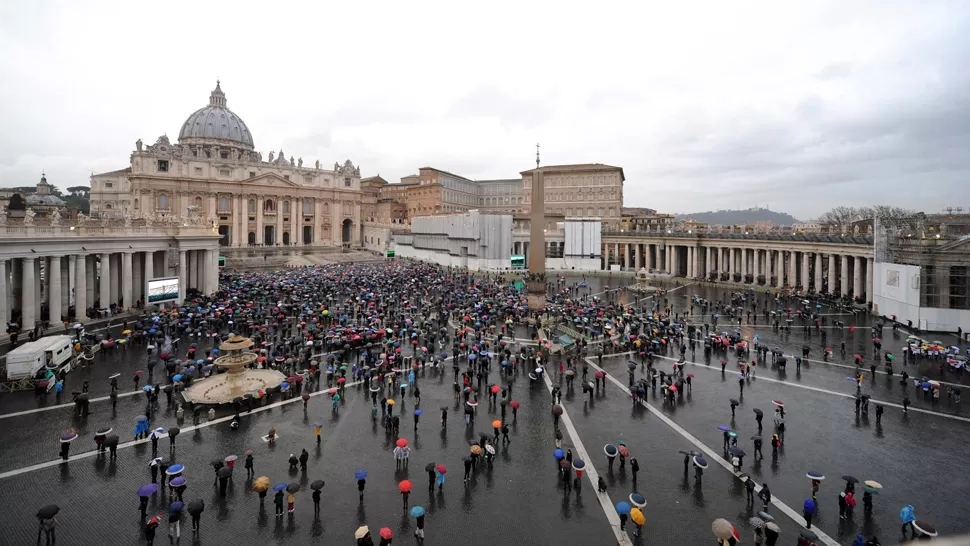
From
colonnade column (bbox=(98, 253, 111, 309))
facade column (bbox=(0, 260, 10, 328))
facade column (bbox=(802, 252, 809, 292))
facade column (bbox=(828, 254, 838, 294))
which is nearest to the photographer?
facade column (bbox=(0, 260, 10, 328))

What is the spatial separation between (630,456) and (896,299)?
33.7 meters

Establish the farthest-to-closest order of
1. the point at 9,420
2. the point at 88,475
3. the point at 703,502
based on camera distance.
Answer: the point at 9,420
the point at 88,475
the point at 703,502

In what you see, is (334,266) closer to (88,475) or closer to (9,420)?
(9,420)

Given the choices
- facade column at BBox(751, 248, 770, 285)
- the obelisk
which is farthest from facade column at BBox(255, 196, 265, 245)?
facade column at BBox(751, 248, 770, 285)

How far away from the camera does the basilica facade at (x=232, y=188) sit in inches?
3155

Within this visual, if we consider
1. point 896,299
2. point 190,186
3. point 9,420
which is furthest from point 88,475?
point 190,186

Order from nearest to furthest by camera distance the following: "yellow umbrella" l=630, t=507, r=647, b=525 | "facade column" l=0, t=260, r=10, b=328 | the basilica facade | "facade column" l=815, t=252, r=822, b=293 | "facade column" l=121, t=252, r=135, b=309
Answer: "yellow umbrella" l=630, t=507, r=647, b=525, "facade column" l=0, t=260, r=10, b=328, "facade column" l=121, t=252, r=135, b=309, "facade column" l=815, t=252, r=822, b=293, the basilica facade

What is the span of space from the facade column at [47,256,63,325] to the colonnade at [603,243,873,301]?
61796 mm

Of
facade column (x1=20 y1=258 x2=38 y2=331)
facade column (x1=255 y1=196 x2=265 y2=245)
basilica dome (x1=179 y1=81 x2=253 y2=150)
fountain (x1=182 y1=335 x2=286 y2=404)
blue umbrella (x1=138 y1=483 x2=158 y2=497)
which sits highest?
basilica dome (x1=179 y1=81 x2=253 y2=150)

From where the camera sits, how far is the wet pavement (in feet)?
37.9

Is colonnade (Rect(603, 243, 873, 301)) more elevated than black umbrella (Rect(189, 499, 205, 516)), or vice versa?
colonnade (Rect(603, 243, 873, 301))

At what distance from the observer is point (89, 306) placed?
35.7m

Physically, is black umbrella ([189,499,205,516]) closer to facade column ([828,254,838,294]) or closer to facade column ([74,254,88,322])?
facade column ([74,254,88,322])

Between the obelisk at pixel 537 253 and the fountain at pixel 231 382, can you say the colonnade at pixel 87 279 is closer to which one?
the fountain at pixel 231 382
